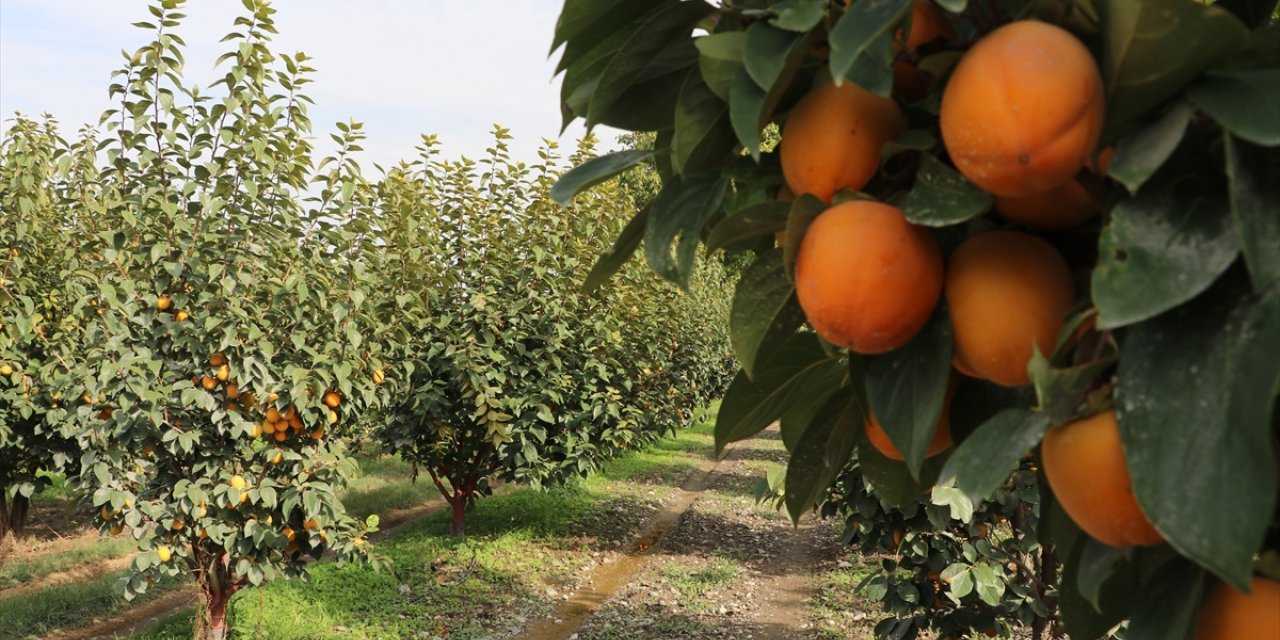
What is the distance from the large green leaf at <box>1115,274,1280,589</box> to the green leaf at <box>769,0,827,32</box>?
292 millimetres

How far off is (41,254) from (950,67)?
9.52 metres

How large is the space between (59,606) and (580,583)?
14.2 feet

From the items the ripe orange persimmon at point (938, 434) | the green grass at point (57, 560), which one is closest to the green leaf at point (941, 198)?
the ripe orange persimmon at point (938, 434)

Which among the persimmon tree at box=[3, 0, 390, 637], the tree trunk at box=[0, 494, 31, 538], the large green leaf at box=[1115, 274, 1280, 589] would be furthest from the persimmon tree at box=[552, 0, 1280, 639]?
the tree trunk at box=[0, 494, 31, 538]

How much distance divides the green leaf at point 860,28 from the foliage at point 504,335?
7.08 m

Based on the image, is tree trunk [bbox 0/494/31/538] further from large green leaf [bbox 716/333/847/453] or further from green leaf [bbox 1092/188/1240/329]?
green leaf [bbox 1092/188/1240/329]

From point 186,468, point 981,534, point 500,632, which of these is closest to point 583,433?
point 500,632

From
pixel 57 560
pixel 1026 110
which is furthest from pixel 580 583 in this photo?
pixel 1026 110

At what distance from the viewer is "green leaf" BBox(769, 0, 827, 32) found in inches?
24.4

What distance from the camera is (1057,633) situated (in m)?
3.96

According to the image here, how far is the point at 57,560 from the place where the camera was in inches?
343

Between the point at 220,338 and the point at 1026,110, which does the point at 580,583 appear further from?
the point at 1026,110

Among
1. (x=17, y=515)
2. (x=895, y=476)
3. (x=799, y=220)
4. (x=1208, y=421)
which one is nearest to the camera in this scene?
(x=1208, y=421)

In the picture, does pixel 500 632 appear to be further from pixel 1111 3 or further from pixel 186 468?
pixel 1111 3
